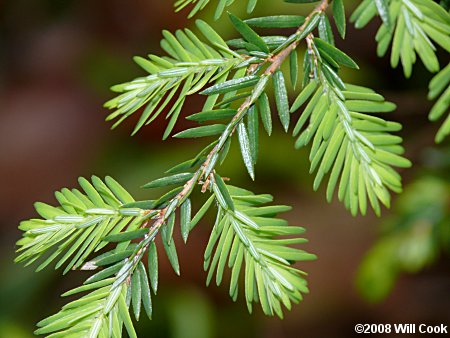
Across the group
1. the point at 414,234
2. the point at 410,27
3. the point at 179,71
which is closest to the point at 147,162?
the point at 414,234

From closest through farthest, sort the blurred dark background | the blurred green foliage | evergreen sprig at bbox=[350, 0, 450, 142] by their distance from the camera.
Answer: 1. evergreen sprig at bbox=[350, 0, 450, 142]
2. the blurred green foliage
3. the blurred dark background

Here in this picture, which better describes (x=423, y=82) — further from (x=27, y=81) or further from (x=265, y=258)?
(x=27, y=81)

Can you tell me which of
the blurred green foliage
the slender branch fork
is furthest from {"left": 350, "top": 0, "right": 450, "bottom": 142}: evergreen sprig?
the blurred green foliage

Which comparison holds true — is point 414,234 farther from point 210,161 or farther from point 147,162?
point 147,162

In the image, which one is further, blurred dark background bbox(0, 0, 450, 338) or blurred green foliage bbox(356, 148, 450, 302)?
blurred dark background bbox(0, 0, 450, 338)

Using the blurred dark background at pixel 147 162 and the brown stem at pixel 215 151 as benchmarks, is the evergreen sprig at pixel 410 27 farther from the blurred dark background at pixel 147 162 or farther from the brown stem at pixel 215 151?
the blurred dark background at pixel 147 162

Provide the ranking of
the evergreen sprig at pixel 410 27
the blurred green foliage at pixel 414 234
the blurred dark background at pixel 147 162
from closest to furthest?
the evergreen sprig at pixel 410 27
the blurred green foliage at pixel 414 234
the blurred dark background at pixel 147 162

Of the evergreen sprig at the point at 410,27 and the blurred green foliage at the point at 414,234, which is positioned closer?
the evergreen sprig at the point at 410,27

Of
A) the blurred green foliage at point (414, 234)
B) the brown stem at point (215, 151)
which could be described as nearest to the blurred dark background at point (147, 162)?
the blurred green foliage at point (414, 234)

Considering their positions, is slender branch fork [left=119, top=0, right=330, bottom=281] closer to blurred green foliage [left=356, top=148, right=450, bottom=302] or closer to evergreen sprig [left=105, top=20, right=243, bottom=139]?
evergreen sprig [left=105, top=20, right=243, bottom=139]

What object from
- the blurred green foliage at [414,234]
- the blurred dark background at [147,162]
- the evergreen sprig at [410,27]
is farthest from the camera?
the blurred dark background at [147,162]
